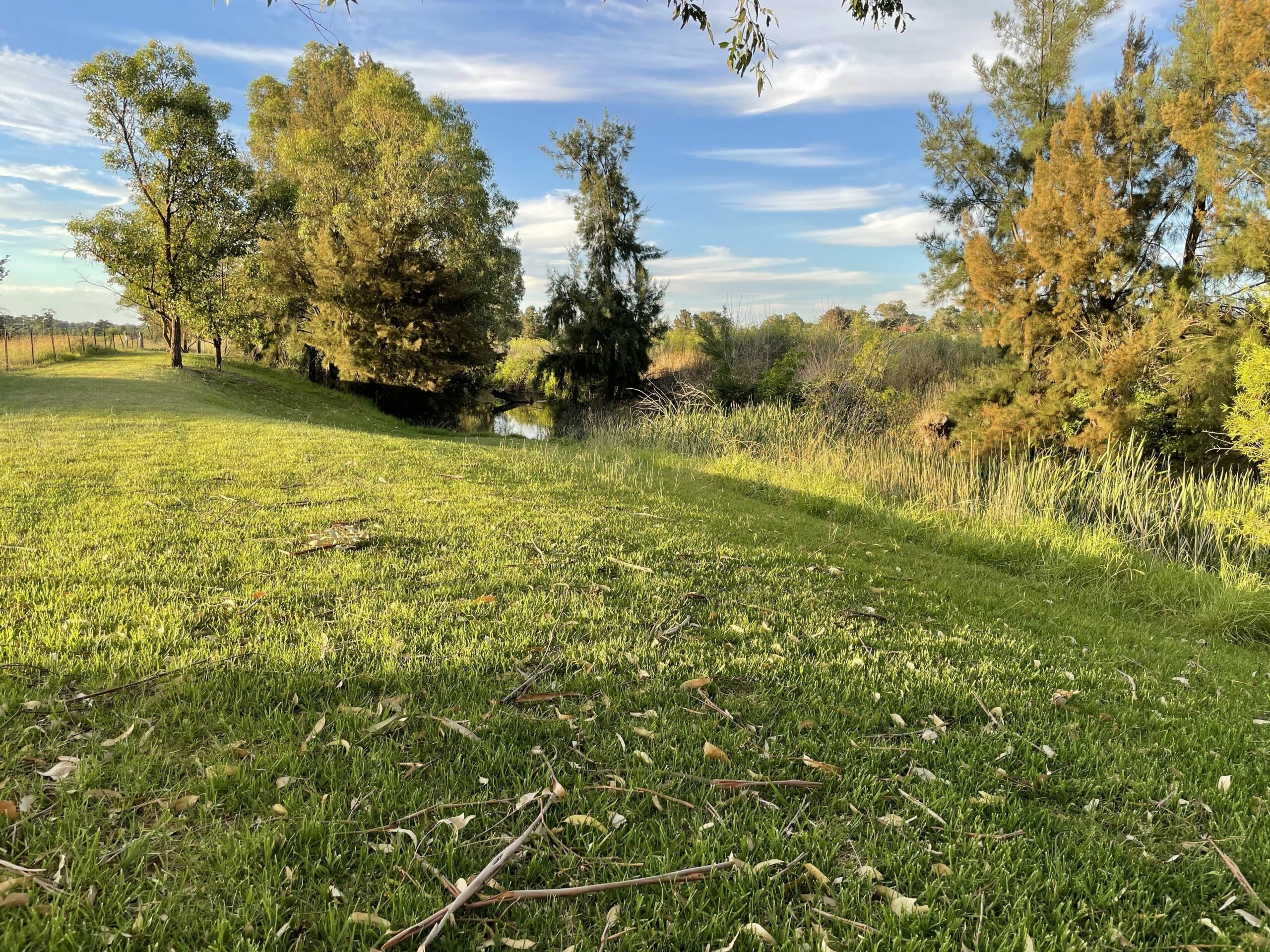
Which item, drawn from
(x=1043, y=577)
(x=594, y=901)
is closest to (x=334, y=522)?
(x=594, y=901)

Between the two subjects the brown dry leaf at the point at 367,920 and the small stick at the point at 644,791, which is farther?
the small stick at the point at 644,791

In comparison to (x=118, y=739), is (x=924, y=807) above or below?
below

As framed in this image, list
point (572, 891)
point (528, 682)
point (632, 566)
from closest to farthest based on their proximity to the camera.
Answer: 1. point (572, 891)
2. point (528, 682)
3. point (632, 566)

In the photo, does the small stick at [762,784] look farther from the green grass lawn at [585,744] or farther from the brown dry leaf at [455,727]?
the brown dry leaf at [455,727]

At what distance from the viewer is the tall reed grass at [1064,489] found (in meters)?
7.32

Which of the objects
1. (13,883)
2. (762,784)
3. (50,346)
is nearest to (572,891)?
(762,784)

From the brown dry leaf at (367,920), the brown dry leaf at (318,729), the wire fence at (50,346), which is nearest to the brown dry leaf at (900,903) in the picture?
the brown dry leaf at (367,920)

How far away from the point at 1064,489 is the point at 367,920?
31.3 ft

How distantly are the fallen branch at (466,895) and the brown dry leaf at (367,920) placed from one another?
0.18 feet

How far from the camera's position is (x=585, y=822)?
80.0 inches

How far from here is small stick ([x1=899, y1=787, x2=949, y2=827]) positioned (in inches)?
84.8

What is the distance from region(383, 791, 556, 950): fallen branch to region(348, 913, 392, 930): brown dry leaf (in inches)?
2.2

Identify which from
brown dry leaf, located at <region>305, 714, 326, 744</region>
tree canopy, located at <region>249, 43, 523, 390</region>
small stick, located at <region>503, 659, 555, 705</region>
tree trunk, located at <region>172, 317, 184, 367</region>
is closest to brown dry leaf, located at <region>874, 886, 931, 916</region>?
small stick, located at <region>503, 659, 555, 705</region>

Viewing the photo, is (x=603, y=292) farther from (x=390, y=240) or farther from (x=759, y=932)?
(x=759, y=932)
